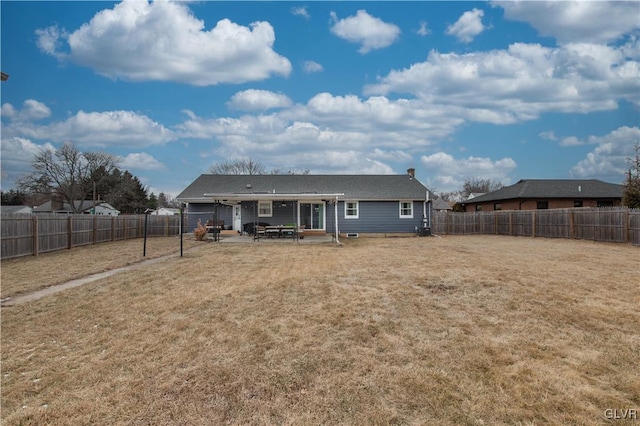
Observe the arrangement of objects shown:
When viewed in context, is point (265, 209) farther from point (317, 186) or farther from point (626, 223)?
point (626, 223)

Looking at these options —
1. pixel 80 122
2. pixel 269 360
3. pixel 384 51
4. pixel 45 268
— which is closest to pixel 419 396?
pixel 269 360

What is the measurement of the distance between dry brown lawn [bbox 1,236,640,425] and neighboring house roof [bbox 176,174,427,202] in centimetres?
1596

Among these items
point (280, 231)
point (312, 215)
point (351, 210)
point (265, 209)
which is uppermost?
point (265, 209)

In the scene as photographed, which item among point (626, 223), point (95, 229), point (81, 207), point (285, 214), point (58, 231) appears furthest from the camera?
point (81, 207)

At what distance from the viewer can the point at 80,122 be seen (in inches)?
1133

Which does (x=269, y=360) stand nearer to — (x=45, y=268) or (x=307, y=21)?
(x=45, y=268)

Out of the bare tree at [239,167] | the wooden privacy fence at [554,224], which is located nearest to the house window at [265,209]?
the wooden privacy fence at [554,224]

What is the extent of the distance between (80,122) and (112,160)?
25529 millimetres

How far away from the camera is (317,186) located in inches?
1036

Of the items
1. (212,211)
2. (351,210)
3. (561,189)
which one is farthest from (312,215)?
(561,189)

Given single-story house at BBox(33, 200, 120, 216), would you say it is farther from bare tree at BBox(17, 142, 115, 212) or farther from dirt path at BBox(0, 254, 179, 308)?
dirt path at BBox(0, 254, 179, 308)

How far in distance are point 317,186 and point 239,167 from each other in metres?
27.1

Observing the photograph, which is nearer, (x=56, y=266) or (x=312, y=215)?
(x=56, y=266)

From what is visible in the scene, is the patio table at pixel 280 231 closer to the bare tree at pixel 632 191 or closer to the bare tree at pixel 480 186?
the bare tree at pixel 632 191
